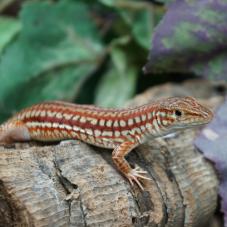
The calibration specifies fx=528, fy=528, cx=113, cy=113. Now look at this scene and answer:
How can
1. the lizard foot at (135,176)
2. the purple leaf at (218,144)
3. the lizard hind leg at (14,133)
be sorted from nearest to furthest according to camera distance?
the lizard foot at (135,176) < the purple leaf at (218,144) < the lizard hind leg at (14,133)

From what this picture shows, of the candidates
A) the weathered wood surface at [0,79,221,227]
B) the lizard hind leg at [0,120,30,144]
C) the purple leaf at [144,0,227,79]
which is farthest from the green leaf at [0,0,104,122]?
the weathered wood surface at [0,79,221,227]

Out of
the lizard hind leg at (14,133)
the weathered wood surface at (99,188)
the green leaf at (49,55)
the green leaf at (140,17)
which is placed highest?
the green leaf at (140,17)

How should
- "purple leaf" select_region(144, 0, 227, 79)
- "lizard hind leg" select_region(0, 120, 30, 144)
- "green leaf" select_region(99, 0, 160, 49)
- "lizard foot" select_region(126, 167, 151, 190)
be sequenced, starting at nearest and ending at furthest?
"lizard foot" select_region(126, 167, 151, 190) → "lizard hind leg" select_region(0, 120, 30, 144) → "purple leaf" select_region(144, 0, 227, 79) → "green leaf" select_region(99, 0, 160, 49)

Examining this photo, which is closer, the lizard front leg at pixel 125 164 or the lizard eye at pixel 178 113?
the lizard front leg at pixel 125 164

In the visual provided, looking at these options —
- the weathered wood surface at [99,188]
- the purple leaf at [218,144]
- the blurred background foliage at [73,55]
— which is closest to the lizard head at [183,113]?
the weathered wood surface at [99,188]

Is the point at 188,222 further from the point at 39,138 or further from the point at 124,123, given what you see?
the point at 39,138

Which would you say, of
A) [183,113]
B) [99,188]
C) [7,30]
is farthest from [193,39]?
[7,30]

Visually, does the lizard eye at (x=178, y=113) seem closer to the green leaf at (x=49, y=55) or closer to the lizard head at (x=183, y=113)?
the lizard head at (x=183, y=113)

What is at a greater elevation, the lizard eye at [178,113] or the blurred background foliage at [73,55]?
the blurred background foliage at [73,55]

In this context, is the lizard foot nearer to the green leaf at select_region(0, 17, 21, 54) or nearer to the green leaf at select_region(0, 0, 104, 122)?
the green leaf at select_region(0, 0, 104, 122)
